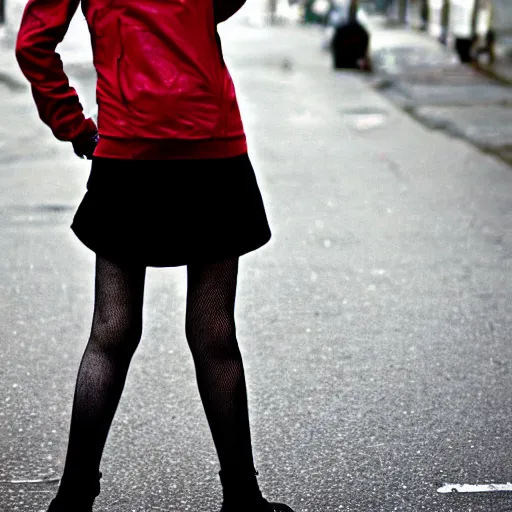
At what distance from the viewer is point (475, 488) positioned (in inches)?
126

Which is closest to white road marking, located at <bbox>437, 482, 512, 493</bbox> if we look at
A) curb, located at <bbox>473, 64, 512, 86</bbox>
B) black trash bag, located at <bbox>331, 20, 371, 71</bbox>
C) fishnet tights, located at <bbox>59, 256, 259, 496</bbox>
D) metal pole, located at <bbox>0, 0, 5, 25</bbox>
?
fishnet tights, located at <bbox>59, 256, 259, 496</bbox>

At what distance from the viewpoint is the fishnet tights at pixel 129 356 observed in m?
2.62

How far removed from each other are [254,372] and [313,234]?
9.12 ft

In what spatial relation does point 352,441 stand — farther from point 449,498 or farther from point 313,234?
point 313,234

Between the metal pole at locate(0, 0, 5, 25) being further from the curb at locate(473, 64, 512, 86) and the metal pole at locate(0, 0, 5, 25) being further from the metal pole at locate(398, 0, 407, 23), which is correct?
the curb at locate(473, 64, 512, 86)

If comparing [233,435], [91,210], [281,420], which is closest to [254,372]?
[281,420]

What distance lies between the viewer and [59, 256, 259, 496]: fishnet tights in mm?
2619

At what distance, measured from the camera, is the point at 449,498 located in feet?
10.3

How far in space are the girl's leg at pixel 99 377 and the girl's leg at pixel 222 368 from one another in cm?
15

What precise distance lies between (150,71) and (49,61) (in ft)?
0.86

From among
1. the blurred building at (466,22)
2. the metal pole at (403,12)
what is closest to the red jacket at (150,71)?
the blurred building at (466,22)

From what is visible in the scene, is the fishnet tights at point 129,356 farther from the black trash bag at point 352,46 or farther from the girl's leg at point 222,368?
the black trash bag at point 352,46

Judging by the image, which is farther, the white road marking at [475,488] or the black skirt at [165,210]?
the white road marking at [475,488]

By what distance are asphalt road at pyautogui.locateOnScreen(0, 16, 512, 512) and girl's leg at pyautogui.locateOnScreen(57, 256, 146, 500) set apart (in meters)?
0.46
